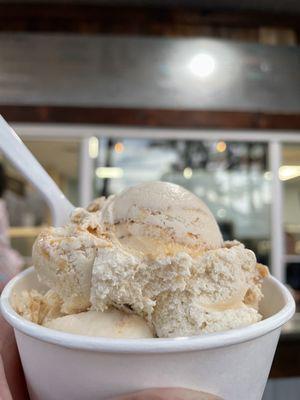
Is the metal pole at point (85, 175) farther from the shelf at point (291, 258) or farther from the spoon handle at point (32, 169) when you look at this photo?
the spoon handle at point (32, 169)

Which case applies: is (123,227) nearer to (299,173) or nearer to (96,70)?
(96,70)

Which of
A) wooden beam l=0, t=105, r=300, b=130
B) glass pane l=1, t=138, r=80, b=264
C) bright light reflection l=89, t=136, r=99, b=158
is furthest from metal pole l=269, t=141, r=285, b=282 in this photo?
glass pane l=1, t=138, r=80, b=264

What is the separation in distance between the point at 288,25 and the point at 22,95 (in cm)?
160

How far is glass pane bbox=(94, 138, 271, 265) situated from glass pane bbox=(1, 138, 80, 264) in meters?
0.20

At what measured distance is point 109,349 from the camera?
35 centimetres

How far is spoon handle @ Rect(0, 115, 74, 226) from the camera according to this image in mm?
569

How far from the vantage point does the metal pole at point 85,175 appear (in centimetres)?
225

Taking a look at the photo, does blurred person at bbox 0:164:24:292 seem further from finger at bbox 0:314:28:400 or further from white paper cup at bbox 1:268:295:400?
white paper cup at bbox 1:268:295:400

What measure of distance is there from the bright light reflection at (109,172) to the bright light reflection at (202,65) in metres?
0.72

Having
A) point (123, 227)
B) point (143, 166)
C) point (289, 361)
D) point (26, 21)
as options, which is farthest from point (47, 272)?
point (26, 21)

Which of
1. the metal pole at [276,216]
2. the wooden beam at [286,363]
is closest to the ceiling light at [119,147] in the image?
the metal pole at [276,216]

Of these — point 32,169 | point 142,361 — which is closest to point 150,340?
point 142,361

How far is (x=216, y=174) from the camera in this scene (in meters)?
2.41

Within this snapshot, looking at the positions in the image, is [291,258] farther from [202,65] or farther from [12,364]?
[12,364]
